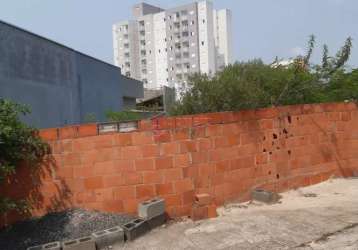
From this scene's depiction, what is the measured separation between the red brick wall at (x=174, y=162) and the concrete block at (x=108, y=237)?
716mm

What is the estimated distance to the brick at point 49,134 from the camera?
5902 millimetres

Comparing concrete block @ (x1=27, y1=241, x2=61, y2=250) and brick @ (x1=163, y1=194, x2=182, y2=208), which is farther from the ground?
brick @ (x1=163, y1=194, x2=182, y2=208)

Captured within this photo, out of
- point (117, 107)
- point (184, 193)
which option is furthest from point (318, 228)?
point (117, 107)

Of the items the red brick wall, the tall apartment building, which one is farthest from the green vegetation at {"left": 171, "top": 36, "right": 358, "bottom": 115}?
the tall apartment building

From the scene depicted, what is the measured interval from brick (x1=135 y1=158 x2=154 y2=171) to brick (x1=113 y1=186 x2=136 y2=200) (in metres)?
0.29

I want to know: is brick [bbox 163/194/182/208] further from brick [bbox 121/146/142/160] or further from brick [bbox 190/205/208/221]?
brick [bbox 121/146/142/160]

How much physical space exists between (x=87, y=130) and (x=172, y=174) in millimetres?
1347

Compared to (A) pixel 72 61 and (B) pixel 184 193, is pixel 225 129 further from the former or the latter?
(A) pixel 72 61

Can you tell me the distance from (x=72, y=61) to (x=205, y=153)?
10.0 metres

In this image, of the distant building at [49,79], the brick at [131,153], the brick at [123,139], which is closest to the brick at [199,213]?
the brick at [131,153]

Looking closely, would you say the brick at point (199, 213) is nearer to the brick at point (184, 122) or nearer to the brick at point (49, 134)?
the brick at point (184, 122)

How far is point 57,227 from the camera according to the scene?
5.52 metres

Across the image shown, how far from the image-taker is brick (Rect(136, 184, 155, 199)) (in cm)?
601

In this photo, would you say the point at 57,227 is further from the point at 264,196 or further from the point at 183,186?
the point at 264,196
